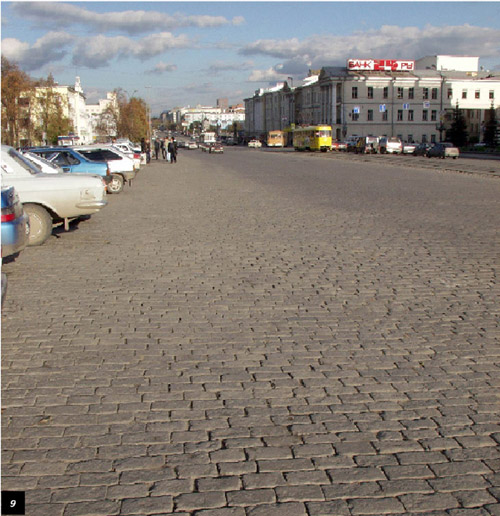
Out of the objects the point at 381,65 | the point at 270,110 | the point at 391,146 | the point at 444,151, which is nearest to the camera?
the point at 444,151

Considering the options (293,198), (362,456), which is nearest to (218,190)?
(293,198)

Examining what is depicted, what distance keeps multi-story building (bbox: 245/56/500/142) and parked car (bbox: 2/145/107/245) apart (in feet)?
327

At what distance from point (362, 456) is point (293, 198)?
16781mm

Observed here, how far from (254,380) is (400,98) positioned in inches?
4366

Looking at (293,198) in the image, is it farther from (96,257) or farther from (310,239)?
(96,257)

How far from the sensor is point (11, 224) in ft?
28.5

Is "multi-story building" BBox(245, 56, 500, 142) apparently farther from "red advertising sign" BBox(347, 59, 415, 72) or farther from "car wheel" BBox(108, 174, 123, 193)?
"car wheel" BBox(108, 174, 123, 193)

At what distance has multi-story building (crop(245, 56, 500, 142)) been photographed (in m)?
109

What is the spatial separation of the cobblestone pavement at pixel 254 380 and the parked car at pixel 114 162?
44.0ft

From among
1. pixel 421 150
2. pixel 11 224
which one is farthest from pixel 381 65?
pixel 11 224

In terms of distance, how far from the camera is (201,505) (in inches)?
139

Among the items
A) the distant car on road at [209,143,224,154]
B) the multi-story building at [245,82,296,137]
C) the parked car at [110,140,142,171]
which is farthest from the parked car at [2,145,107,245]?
the multi-story building at [245,82,296,137]

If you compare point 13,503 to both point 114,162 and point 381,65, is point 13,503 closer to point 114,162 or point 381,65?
point 114,162

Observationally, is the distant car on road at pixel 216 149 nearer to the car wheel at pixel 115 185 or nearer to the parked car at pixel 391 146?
the parked car at pixel 391 146
